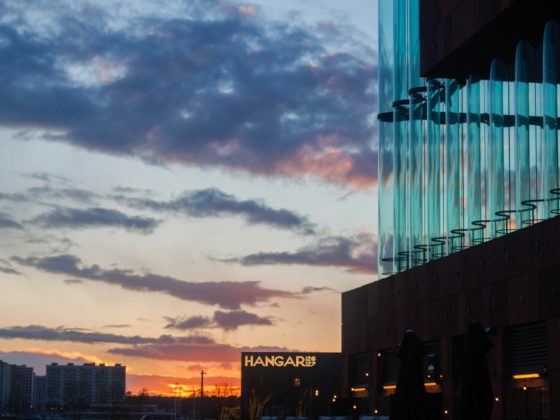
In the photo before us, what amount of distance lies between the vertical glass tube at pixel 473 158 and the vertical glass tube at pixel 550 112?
6149mm

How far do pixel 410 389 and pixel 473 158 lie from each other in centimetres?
2144

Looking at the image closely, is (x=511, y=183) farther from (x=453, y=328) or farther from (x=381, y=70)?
(x=381, y=70)

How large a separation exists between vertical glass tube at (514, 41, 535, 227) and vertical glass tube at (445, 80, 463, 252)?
20.3 ft

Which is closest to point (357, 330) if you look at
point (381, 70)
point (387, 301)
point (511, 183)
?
point (387, 301)

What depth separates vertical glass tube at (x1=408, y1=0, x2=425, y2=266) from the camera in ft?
174

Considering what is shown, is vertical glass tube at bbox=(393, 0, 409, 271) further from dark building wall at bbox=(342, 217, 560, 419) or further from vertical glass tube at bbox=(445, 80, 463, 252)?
vertical glass tube at bbox=(445, 80, 463, 252)

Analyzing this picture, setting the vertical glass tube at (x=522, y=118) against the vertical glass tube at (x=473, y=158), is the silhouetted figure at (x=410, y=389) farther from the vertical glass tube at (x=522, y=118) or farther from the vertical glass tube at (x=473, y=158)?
the vertical glass tube at (x=473, y=158)

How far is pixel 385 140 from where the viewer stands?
5847 cm

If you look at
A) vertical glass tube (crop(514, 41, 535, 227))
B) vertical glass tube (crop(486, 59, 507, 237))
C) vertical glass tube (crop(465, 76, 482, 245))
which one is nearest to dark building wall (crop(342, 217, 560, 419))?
vertical glass tube (crop(486, 59, 507, 237))

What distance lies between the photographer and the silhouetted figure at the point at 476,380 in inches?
1010

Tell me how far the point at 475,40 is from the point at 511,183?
555 cm

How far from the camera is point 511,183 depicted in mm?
43594

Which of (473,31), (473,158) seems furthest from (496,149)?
(473,31)

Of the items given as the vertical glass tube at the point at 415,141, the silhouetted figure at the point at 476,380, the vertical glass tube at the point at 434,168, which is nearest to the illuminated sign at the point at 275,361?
the vertical glass tube at the point at 415,141
